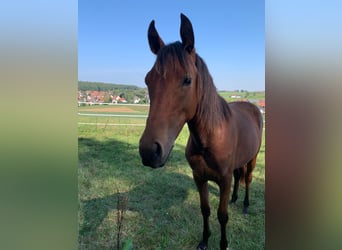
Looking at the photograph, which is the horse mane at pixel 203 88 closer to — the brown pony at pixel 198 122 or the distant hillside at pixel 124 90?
the brown pony at pixel 198 122

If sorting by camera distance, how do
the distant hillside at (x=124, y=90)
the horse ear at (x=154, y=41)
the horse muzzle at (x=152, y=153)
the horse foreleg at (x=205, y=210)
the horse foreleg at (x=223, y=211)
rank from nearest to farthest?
the horse muzzle at (x=152, y=153)
the horse ear at (x=154, y=41)
the distant hillside at (x=124, y=90)
the horse foreleg at (x=223, y=211)
the horse foreleg at (x=205, y=210)

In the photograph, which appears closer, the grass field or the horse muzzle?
the horse muzzle

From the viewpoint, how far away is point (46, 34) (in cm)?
79

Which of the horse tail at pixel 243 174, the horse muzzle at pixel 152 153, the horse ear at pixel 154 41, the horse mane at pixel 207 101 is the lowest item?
the horse tail at pixel 243 174

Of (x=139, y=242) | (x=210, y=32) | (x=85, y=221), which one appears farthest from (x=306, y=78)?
(x=85, y=221)

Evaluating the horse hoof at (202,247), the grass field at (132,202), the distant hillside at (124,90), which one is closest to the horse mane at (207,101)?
the grass field at (132,202)

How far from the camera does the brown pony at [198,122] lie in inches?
40.4

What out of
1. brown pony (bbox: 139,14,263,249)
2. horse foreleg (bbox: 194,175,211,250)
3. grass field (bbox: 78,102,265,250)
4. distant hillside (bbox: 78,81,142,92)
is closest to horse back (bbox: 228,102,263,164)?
brown pony (bbox: 139,14,263,249)

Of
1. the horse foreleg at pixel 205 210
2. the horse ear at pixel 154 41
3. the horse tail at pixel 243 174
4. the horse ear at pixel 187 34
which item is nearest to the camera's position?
the horse ear at pixel 187 34

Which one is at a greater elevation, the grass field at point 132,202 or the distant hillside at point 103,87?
the distant hillside at point 103,87

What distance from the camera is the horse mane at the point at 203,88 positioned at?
3.60 feet

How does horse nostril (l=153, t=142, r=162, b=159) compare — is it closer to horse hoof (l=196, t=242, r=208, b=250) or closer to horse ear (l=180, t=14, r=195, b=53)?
horse ear (l=180, t=14, r=195, b=53)

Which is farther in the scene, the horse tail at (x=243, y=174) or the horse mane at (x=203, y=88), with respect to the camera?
the horse tail at (x=243, y=174)

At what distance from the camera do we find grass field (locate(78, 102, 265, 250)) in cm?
158
